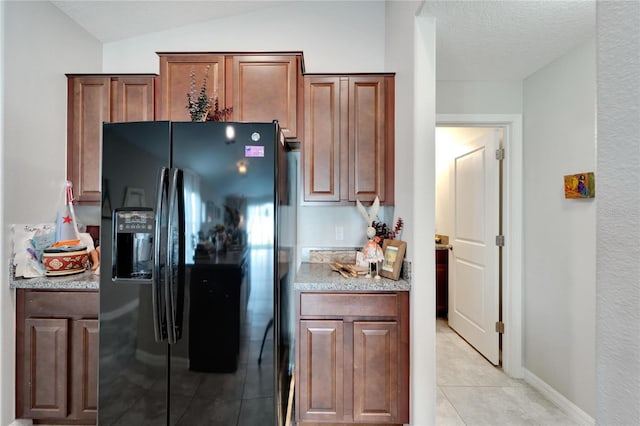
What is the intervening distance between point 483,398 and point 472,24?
2593mm

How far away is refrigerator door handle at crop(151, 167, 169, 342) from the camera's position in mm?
1441

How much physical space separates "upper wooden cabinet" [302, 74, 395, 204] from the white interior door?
1222 millimetres

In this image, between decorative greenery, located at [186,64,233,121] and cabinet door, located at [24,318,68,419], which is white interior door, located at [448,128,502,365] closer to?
decorative greenery, located at [186,64,233,121]

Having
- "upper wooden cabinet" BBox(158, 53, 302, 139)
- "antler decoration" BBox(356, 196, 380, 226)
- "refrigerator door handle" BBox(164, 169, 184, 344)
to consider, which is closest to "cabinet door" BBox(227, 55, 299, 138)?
"upper wooden cabinet" BBox(158, 53, 302, 139)

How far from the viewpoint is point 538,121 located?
2336 mm

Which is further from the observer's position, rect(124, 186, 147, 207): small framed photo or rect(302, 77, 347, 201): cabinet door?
rect(302, 77, 347, 201): cabinet door

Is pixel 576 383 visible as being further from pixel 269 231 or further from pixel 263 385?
pixel 269 231

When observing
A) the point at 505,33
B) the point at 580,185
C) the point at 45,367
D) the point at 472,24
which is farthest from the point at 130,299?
the point at 580,185

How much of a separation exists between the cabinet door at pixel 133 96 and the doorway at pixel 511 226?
2.30m

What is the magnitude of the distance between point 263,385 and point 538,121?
2.75m

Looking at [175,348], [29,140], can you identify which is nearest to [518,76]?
[175,348]

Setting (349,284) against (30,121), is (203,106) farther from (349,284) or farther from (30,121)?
(349,284)

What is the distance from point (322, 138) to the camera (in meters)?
2.12

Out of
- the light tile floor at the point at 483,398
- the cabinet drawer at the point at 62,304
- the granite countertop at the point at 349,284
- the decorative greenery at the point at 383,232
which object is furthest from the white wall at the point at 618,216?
the cabinet drawer at the point at 62,304
